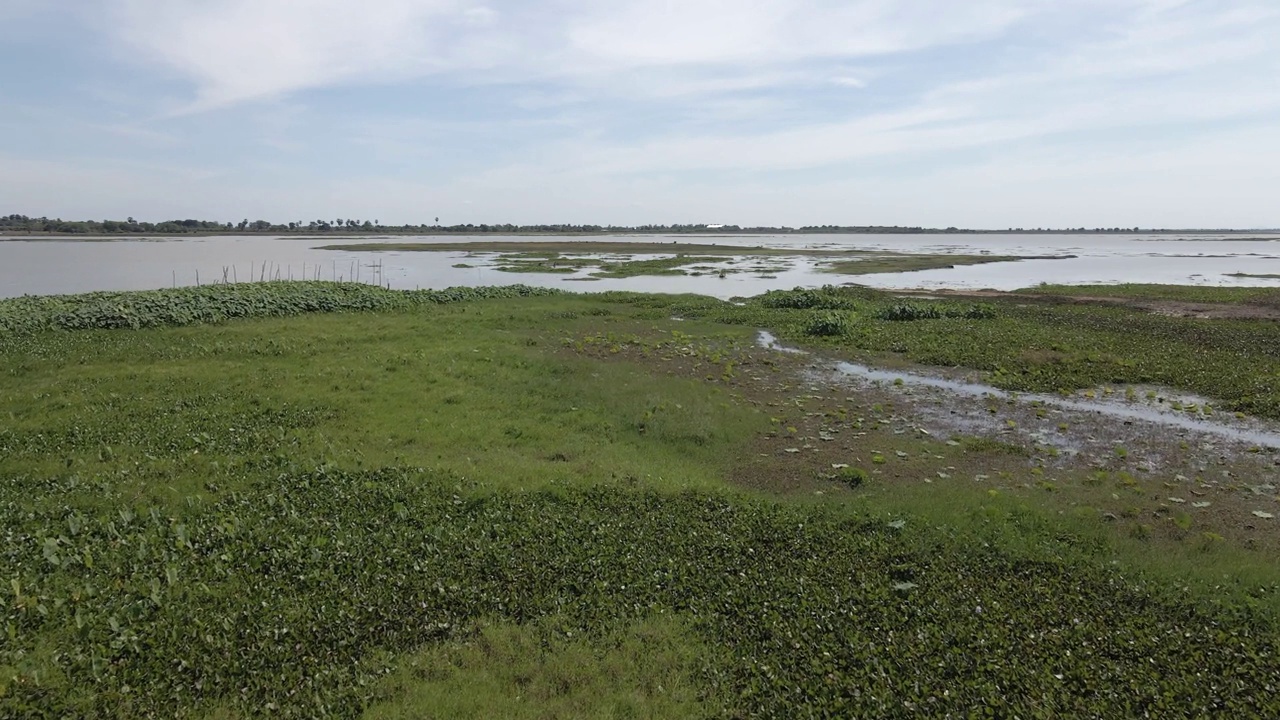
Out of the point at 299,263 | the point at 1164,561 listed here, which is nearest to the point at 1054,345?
the point at 1164,561

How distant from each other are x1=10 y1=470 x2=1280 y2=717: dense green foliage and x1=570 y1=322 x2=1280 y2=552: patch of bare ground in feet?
6.11

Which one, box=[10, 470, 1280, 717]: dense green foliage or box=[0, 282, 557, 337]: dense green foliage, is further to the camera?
box=[0, 282, 557, 337]: dense green foliage

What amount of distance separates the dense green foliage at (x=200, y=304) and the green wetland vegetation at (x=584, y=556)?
26.7 feet

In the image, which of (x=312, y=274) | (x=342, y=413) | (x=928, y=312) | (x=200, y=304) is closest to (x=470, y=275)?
(x=312, y=274)

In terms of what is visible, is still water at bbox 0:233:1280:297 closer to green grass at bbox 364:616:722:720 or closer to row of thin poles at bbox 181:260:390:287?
row of thin poles at bbox 181:260:390:287

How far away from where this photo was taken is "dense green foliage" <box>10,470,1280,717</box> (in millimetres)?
6754

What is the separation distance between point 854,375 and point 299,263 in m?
75.8

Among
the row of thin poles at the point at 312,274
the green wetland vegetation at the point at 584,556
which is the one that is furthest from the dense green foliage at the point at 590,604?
the row of thin poles at the point at 312,274

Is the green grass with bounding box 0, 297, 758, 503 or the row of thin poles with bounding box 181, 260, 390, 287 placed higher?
the row of thin poles with bounding box 181, 260, 390, 287

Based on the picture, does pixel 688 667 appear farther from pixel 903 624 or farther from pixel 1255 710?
pixel 1255 710

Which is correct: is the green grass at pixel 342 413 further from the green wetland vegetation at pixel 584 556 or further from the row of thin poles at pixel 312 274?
the row of thin poles at pixel 312 274

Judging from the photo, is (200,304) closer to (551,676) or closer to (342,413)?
(342,413)

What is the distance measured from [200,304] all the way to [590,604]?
2789 cm

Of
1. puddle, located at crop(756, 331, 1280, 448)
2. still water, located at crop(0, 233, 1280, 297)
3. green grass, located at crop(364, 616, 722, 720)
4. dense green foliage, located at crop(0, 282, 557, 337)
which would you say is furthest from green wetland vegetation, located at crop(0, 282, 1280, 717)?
still water, located at crop(0, 233, 1280, 297)
